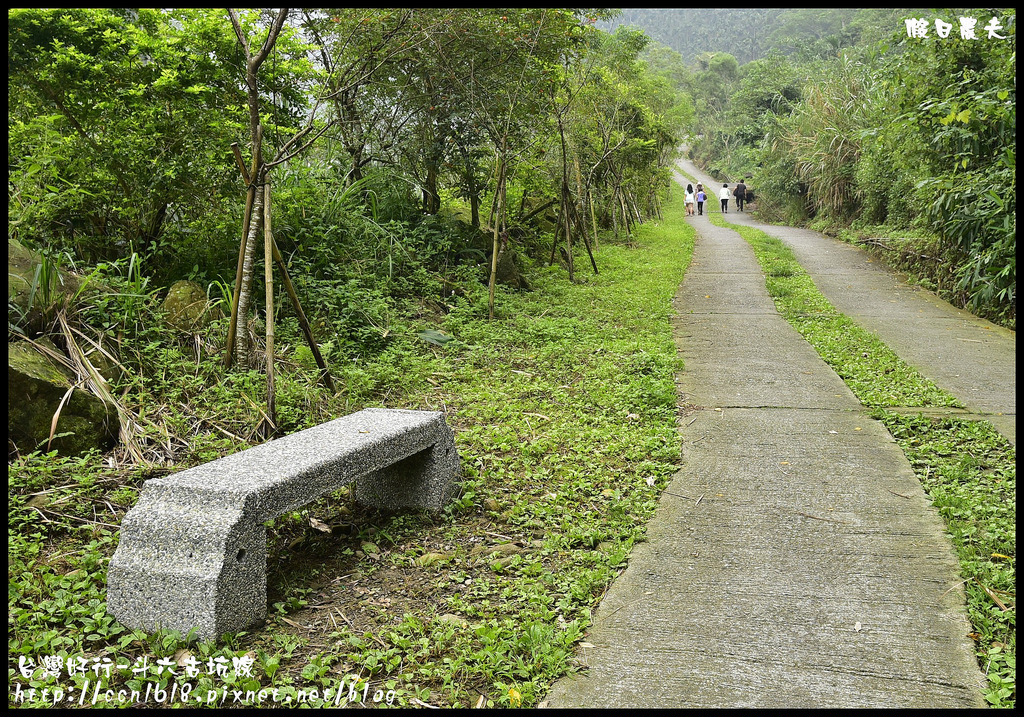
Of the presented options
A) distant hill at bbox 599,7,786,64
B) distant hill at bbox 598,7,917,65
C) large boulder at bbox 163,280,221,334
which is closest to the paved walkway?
large boulder at bbox 163,280,221,334

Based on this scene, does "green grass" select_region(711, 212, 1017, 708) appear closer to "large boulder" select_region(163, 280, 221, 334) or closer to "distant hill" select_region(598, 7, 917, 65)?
"large boulder" select_region(163, 280, 221, 334)

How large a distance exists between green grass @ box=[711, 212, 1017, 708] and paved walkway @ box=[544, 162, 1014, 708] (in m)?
0.07

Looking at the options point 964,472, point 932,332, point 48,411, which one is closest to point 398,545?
point 48,411

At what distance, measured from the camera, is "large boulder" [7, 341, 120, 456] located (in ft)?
12.4

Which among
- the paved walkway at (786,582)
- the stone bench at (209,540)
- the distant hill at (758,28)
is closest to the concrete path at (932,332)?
the paved walkway at (786,582)

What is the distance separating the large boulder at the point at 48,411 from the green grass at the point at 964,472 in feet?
13.5

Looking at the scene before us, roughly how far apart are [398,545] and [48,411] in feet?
6.60

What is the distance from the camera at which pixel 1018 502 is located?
336cm

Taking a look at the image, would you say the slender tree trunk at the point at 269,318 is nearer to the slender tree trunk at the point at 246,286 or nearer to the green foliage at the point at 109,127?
the slender tree trunk at the point at 246,286

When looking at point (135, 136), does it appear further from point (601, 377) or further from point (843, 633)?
point (843, 633)

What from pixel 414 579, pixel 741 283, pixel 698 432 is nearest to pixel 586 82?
pixel 741 283

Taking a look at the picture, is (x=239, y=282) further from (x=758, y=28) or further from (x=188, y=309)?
(x=758, y=28)

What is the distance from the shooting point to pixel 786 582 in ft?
9.84

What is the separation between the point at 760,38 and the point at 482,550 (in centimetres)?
8711
